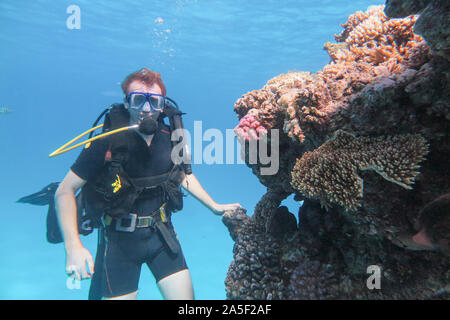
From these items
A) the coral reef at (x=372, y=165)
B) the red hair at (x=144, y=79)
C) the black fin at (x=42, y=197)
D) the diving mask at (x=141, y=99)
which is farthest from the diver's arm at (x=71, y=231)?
the coral reef at (x=372, y=165)

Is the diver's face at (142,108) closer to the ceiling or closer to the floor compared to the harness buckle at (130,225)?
closer to the ceiling

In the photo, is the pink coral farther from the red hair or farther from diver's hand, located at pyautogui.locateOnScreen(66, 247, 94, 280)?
diver's hand, located at pyautogui.locateOnScreen(66, 247, 94, 280)

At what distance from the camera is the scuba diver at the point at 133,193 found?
355cm

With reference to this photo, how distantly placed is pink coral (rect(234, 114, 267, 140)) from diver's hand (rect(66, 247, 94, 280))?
2.47 m

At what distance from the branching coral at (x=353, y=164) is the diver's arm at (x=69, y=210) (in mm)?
2729

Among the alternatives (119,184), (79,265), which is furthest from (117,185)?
(79,265)

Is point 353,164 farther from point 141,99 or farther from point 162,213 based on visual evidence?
point 141,99

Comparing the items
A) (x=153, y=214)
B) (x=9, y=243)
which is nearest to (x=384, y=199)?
(x=153, y=214)

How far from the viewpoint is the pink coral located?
360 centimetres

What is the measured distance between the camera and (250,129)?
11.8 ft

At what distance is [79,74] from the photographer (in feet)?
214

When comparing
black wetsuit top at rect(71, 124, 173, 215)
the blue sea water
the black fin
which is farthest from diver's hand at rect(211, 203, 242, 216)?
the blue sea water

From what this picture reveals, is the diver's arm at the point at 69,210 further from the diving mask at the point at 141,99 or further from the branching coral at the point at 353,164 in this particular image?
the branching coral at the point at 353,164

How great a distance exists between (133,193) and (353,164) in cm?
285
